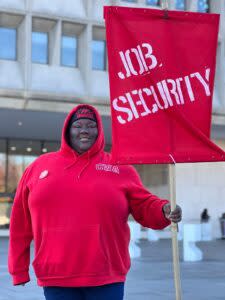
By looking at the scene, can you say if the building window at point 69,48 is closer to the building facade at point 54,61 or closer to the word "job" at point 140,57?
the building facade at point 54,61

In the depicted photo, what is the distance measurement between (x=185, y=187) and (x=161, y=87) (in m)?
27.2

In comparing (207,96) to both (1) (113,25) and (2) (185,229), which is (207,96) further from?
(2) (185,229)

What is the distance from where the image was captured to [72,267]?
12.2ft

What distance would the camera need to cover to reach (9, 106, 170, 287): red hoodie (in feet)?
12.2

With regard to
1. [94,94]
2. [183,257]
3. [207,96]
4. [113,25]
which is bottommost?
[183,257]

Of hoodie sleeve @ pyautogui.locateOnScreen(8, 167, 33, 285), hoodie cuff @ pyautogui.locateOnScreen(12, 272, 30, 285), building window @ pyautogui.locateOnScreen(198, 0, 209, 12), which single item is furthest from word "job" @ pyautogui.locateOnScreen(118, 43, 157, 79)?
building window @ pyautogui.locateOnScreen(198, 0, 209, 12)

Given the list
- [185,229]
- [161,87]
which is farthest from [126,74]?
[185,229]

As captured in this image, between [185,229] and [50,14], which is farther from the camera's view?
[50,14]

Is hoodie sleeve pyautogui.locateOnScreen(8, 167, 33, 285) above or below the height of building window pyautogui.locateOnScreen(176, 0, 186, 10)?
below

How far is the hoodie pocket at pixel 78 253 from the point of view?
3701 mm

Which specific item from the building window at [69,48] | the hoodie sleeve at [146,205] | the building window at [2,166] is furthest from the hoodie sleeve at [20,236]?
the building window at [2,166]

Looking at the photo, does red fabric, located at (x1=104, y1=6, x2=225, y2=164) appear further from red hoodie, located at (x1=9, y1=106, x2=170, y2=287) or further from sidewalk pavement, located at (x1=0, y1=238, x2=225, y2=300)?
sidewalk pavement, located at (x1=0, y1=238, x2=225, y2=300)

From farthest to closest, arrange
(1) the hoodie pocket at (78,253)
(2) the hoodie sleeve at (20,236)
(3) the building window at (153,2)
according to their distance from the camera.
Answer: (3) the building window at (153,2) < (2) the hoodie sleeve at (20,236) < (1) the hoodie pocket at (78,253)

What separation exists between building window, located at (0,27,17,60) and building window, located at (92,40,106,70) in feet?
11.1
